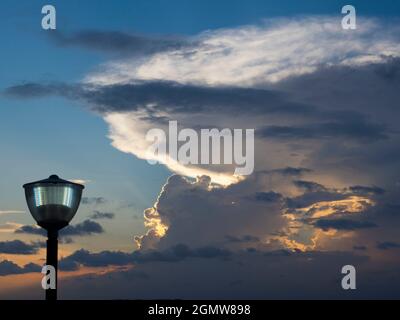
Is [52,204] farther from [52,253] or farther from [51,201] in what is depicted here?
[52,253]

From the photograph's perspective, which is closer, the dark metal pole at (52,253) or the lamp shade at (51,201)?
the dark metal pole at (52,253)

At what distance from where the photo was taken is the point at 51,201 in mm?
10078

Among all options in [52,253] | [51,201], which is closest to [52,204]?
[51,201]

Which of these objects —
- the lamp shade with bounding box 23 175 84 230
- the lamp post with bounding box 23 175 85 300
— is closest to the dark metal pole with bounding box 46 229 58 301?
the lamp post with bounding box 23 175 85 300

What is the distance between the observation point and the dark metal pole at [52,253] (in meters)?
9.66

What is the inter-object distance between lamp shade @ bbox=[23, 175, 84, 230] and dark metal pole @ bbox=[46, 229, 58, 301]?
150mm

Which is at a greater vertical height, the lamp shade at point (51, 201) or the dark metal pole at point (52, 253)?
the lamp shade at point (51, 201)

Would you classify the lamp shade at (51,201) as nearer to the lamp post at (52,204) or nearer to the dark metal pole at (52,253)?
the lamp post at (52,204)

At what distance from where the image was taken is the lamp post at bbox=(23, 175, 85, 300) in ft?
32.9

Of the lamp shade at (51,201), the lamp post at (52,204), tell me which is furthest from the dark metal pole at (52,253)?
the lamp shade at (51,201)
